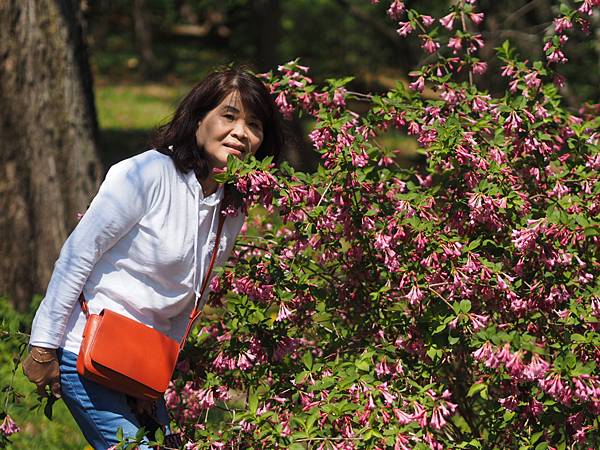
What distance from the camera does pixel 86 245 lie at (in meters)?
2.96

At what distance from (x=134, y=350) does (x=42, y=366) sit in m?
0.27

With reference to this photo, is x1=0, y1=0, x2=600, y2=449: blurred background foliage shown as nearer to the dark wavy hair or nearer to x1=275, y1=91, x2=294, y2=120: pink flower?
x1=275, y1=91, x2=294, y2=120: pink flower

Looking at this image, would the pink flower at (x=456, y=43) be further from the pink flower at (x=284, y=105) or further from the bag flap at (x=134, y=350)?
the bag flap at (x=134, y=350)

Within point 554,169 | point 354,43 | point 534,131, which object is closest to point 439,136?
point 534,131

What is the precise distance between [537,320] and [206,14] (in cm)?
3125

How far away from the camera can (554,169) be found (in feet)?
12.6

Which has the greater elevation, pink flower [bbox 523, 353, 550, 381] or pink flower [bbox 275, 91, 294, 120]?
pink flower [bbox 275, 91, 294, 120]

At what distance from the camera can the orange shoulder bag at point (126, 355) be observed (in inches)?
117

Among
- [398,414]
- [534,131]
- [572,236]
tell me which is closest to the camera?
[398,414]

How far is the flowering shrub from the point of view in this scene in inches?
119

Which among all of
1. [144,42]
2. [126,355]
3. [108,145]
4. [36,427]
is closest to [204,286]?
[126,355]

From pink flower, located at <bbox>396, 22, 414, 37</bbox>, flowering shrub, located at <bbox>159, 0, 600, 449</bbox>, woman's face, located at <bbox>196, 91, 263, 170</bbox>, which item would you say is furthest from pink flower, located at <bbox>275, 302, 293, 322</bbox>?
pink flower, located at <bbox>396, 22, 414, 37</bbox>

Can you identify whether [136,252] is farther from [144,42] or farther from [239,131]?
[144,42]

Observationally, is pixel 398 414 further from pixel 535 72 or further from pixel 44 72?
pixel 44 72
